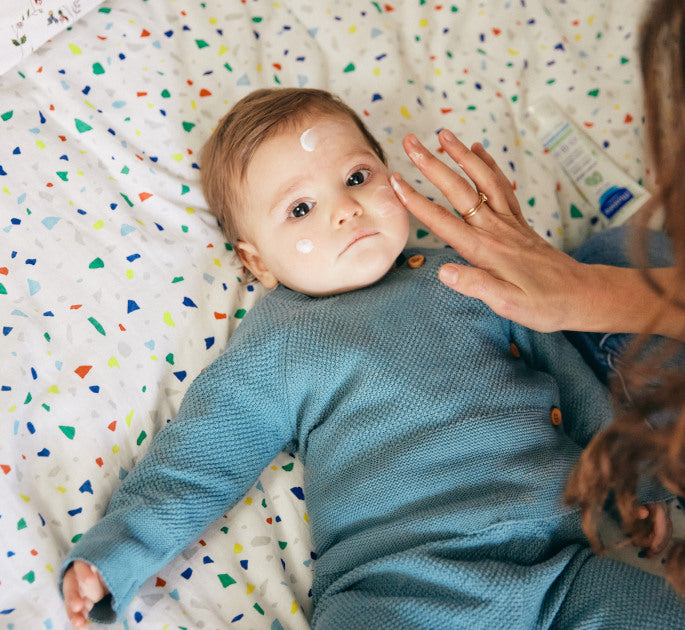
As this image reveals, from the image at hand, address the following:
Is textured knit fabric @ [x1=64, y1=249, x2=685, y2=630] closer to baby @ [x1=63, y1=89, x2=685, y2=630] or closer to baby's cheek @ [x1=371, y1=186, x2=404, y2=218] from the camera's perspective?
baby @ [x1=63, y1=89, x2=685, y2=630]

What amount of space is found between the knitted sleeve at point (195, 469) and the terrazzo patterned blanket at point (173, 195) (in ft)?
0.13

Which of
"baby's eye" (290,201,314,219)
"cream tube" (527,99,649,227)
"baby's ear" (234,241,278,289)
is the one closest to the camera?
"baby's eye" (290,201,314,219)

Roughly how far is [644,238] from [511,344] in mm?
506

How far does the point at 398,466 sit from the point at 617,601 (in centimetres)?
34

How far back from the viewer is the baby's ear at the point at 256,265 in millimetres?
1192

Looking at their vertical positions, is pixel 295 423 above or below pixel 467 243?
below

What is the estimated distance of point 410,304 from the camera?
3.53 feet

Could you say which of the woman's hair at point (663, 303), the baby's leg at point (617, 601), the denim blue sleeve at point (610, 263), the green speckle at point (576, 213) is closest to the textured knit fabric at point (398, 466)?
the baby's leg at point (617, 601)

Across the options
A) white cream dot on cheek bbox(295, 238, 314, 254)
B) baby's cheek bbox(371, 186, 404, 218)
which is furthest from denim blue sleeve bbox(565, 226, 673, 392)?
white cream dot on cheek bbox(295, 238, 314, 254)

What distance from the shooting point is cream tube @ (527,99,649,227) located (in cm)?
140

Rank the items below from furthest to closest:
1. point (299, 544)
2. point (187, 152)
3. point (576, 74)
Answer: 1. point (576, 74)
2. point (187, 152)
3. point (299, 544)

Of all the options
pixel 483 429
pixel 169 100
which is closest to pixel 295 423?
pixel 483 429

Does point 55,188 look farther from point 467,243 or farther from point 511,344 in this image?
point 511,344

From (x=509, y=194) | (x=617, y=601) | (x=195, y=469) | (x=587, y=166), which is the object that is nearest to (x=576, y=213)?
(x=587, y=166)
